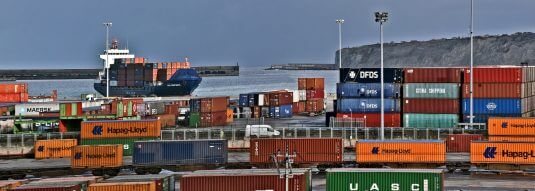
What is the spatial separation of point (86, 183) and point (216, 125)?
5133 cm

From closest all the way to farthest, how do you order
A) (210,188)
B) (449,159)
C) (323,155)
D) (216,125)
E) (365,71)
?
1. (210,188)
2. (323,155)
3. (449,159)
4. (365,71)
5. (216,125)

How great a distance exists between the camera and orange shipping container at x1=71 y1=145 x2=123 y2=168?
53500 millimetres

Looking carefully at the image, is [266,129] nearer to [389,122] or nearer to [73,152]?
[389,122]

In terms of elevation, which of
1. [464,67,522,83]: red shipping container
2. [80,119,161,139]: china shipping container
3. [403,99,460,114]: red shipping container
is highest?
[464,67,522,83]: red shipping container

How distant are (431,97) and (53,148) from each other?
3601 cm

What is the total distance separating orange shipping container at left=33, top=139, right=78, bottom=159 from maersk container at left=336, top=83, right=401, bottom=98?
27725 mm

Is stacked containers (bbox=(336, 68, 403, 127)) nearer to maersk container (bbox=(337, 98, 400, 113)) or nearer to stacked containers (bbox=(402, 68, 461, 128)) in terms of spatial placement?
maersk container (bbox=(337, 98, 400, 113))

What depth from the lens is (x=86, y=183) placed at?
125 feet

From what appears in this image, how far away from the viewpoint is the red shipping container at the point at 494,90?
69088 mm

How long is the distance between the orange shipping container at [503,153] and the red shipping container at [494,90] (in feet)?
61.6

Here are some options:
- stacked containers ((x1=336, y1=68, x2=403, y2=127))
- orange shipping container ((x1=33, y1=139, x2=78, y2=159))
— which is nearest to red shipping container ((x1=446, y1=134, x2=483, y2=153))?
stacked containers ((x1=336, y1=68, x2=403, y2=127))

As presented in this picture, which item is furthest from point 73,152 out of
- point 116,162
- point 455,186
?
A: point 455,186

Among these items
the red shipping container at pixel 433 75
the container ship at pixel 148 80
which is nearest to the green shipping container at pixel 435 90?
the red shipping container at pixel 433 75

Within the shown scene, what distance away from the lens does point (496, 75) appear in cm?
6981
